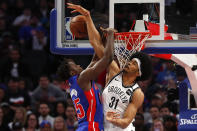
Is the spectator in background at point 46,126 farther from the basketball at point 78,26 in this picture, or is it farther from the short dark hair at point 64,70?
the short dark hair at point 64,70

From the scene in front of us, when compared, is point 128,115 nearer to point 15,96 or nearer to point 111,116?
point 111,116

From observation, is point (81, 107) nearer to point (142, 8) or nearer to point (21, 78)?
point (142, 8)

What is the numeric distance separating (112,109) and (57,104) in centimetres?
469

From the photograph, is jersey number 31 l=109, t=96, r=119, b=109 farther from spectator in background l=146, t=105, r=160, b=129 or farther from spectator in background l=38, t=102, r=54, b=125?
spectator in background l=38, t=102, r=54, b=125

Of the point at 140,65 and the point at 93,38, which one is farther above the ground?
the point at 93,38

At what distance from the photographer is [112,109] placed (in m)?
5.34

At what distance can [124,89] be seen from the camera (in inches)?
210

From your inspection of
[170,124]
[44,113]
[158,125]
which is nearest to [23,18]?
[44,113]

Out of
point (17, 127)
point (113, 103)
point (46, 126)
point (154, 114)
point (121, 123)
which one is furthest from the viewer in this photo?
point (154, 114)

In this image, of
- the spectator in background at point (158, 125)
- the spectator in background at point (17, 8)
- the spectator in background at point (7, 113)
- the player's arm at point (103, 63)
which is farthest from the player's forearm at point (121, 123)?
the spectator in background at point (17, 8)

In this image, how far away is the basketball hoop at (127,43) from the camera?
5.72 metres

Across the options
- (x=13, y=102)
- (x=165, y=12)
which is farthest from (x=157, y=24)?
(x=13, y=102)

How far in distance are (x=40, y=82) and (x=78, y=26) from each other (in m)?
5.03

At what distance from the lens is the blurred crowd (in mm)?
8977
